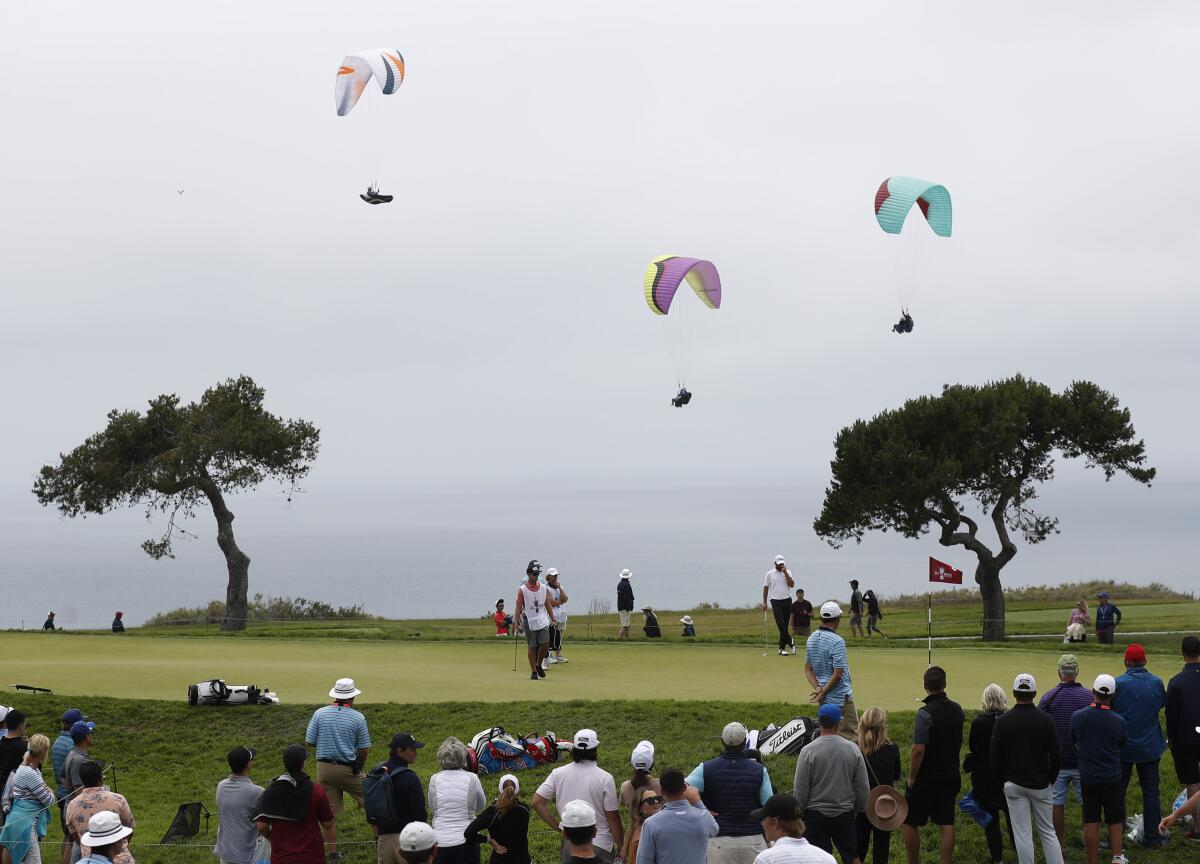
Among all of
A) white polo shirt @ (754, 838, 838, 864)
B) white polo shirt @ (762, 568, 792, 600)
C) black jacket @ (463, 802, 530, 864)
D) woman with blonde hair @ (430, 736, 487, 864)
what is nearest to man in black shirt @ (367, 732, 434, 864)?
woman with blonde hair @ (430, 736, 487, 864)

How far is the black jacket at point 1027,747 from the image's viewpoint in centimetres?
1058

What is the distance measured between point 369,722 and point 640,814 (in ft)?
30.8

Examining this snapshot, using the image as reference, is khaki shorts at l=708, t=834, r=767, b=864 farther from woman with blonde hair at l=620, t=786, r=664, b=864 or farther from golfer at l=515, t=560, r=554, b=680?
golfer at l=515, t=560, r=554, b=680

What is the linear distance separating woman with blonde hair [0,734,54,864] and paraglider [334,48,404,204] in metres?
20.1

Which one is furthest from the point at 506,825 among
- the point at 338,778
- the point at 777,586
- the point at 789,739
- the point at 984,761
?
the point at 777,586

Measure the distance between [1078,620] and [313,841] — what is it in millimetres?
26104

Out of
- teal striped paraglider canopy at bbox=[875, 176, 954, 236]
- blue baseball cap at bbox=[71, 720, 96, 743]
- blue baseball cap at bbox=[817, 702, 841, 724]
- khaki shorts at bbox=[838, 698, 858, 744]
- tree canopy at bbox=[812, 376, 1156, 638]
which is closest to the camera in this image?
blue baseball cap at bbox=[817, 702, 841, 724]

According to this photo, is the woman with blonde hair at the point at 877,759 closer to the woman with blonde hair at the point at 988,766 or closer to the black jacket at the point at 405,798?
the woman with blonde hair at the point at 988,766

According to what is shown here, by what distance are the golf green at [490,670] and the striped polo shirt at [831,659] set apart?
467 cm

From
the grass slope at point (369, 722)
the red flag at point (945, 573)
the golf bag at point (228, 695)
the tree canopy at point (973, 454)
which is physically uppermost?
the tree canopy at point (973, 454)

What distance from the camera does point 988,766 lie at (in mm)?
11453

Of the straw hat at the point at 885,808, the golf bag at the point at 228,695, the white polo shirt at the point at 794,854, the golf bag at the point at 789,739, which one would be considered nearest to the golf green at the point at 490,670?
the golf bag at the point at 228,695

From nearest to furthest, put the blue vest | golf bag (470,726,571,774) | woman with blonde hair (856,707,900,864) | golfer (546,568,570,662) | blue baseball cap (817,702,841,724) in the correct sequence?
the blue vest
blue baseball cap (817,702,841,724)
woman with blonde hair (856,707,900,864)
golf bag (470,726,571,774)
golfer (546,568,570,662)

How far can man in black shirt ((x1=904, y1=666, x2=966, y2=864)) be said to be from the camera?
10.8 m
